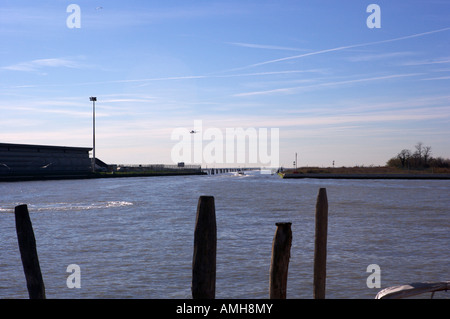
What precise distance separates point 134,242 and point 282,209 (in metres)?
20.0

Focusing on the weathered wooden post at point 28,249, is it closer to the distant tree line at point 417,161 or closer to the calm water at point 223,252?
the calm water at point 223,252

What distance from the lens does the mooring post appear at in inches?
424

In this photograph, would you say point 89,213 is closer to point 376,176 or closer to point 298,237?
point 298,237

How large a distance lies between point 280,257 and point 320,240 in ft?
5.25

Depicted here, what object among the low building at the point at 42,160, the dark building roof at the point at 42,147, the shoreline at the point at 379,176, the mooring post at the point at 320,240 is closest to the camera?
the mooring post at the point at 320,240

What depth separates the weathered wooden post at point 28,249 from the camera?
1027 centimetres

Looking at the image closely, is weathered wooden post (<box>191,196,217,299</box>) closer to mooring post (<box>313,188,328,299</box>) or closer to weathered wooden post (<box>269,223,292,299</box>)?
weathered wooden post (<box>269,223,292,299</box>)

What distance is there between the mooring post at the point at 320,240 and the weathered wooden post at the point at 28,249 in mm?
5728

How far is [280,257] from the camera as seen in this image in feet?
32.1

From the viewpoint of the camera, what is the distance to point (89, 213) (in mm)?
38000

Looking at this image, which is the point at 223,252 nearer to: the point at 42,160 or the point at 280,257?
the point at 280,257

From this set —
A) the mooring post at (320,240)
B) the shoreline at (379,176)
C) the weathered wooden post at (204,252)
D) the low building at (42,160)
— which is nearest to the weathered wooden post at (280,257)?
the mooring post at (320,240)

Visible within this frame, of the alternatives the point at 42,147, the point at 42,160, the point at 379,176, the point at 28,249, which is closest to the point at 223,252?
the point at 28,249

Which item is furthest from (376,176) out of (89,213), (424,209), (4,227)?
(4,227)
